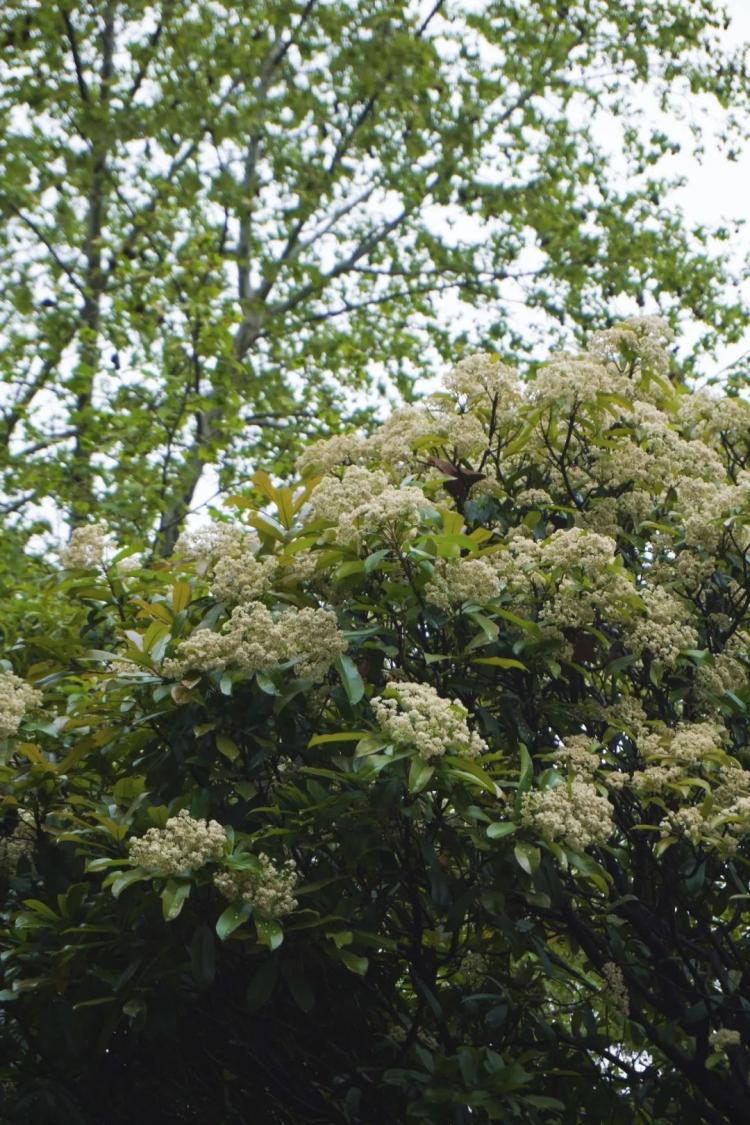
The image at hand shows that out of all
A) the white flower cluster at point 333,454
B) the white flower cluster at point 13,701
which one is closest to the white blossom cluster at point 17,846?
the white flower cluster at point 13,701

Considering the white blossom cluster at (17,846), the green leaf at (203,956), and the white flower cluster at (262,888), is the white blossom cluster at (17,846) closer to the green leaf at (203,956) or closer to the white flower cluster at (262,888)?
the green leaf at (203,956)

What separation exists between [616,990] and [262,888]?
1.35 metres

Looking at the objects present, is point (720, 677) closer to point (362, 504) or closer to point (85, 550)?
point (362, 504)

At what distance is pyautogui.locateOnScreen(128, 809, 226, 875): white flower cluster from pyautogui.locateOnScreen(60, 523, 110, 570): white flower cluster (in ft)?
5.13

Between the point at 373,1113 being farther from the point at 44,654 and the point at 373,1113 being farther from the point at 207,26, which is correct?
the point at 207,26

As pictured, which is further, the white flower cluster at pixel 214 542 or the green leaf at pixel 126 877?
the white flower cluster at pixel 214 542

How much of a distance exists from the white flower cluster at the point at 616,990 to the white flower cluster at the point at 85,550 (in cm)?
226

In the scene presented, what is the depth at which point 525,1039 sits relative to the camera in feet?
14.8

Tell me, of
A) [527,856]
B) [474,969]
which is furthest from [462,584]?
[474,969]

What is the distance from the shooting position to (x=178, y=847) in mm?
3438

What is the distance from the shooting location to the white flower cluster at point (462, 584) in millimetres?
3861

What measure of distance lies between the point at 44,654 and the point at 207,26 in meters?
12.1

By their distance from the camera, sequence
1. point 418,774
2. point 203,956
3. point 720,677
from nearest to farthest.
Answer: point 418,774 → point 203,956 → point 720,677

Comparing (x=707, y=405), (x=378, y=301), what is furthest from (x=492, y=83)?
(x=707, y=405)
